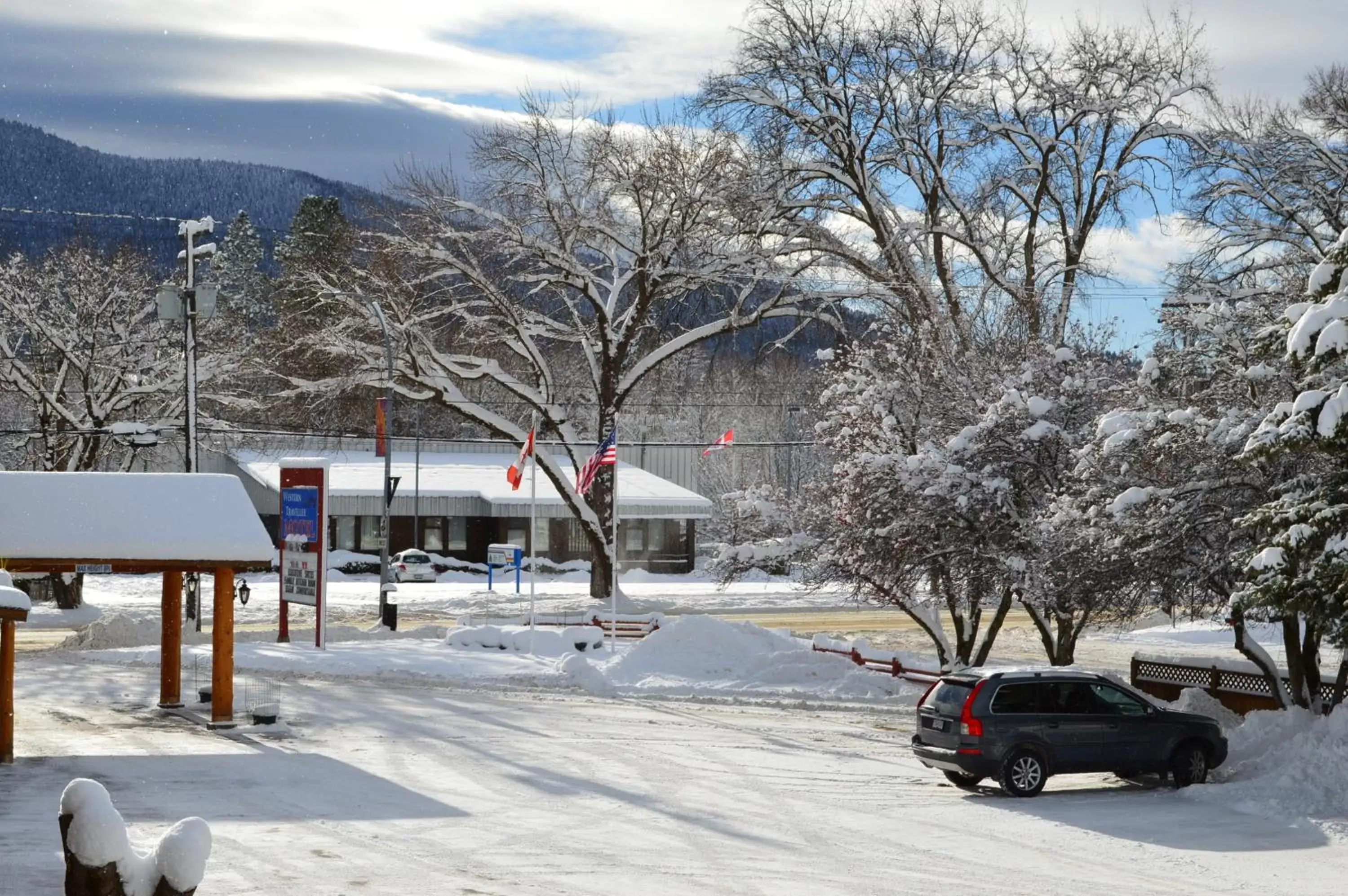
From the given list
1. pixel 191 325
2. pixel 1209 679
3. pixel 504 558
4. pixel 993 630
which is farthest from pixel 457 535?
pixel 1209 679

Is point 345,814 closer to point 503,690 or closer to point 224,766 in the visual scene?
point 224,766

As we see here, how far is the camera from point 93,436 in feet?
141

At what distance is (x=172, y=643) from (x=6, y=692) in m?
5.03

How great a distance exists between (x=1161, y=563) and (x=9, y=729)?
15.6 meters

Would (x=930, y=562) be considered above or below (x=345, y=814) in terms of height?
above

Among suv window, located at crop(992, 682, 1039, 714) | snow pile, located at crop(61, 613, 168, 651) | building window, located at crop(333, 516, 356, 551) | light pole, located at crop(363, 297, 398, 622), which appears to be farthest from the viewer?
building window, located at crop(333, 516, 356, 551)

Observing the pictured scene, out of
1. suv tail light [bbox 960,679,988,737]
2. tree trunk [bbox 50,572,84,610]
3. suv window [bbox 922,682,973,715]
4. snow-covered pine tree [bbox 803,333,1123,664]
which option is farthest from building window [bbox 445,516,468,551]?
suv tail light [bbox 960,679,988,737]

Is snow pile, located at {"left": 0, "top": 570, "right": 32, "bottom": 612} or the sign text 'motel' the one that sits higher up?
the sign text 'motel'

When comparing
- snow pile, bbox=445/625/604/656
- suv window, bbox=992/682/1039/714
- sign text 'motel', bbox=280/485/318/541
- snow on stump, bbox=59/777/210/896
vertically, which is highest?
sign text 'motel', bbox=280/485/318/541

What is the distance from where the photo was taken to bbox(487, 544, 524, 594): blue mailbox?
55156 millimetres

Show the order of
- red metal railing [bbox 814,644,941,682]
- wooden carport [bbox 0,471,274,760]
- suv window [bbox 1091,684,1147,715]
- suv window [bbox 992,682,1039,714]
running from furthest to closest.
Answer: red metal railing [bbox 814,644,941,682], wooden carport [bbox 0,471,274,760], suv window [bbox 1091,684,1147,715], suv window [bbox 992,682,1039,714]

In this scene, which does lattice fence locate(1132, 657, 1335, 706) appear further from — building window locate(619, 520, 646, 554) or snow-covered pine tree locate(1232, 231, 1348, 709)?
building window locate(619, 520, 646, 554)

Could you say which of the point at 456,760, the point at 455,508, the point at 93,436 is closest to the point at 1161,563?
the point at 456,760

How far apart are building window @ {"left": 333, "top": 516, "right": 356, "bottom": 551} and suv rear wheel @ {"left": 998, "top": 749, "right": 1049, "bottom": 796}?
50194 millimetres
